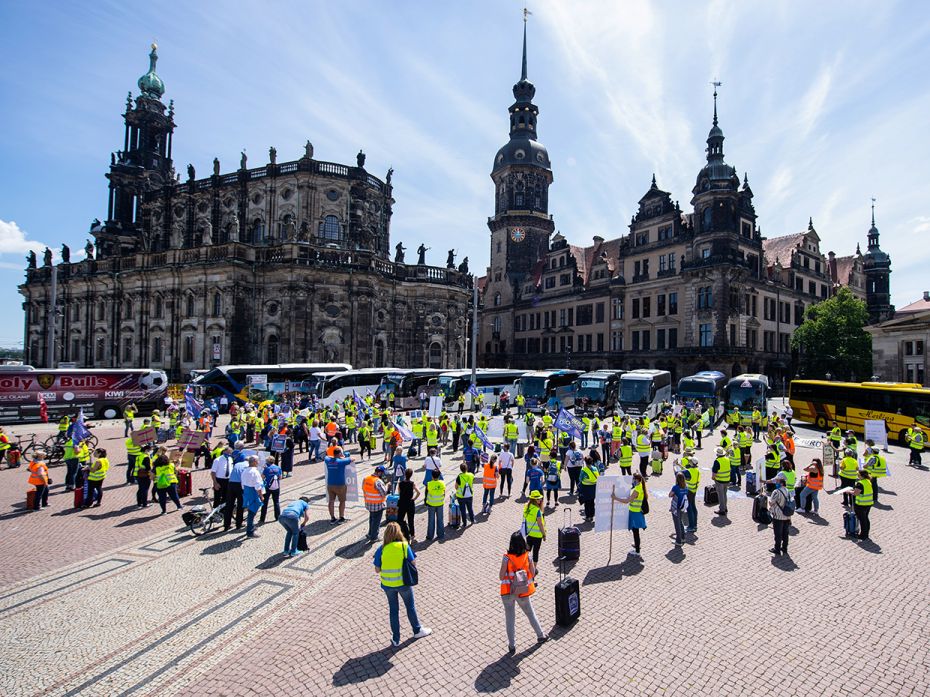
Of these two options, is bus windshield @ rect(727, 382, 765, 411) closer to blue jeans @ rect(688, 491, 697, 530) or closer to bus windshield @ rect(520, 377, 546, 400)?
bus windshield @ rect(520, 377, 546, 400)

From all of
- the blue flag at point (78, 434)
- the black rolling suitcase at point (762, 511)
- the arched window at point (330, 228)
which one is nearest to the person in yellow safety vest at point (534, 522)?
the black rolling suitcase at point (762, 511)

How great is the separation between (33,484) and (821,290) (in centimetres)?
7382

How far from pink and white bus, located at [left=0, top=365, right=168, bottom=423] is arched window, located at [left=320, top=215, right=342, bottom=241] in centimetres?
2418

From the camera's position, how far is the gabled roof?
57.9m

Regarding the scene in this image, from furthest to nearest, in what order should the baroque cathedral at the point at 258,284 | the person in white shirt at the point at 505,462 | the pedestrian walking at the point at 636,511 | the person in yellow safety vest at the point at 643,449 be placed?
the baroque cathedral at the point at 258,284 < the person in yellow safety vest at the point at 643,449 < the person in white shirt at the point at 505,462 < the pedestrian walking at the point at 636,511

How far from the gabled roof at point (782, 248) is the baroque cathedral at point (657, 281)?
0.63 feet

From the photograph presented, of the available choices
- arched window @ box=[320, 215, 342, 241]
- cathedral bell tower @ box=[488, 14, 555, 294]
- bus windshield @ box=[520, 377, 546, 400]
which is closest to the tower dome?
arched window @ box=[320, 215, 342, 241]

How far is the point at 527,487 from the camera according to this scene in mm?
13680

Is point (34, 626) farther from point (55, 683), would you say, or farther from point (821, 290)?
point (821, 290)

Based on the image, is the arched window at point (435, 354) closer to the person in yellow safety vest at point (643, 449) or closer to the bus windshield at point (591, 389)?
the bus windshield at point (591, 389)

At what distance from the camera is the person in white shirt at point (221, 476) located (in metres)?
11.5

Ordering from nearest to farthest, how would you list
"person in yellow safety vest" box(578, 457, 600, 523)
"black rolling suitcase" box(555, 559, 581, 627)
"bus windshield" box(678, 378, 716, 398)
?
"black rolling suitcase" box(555, 559, 581, 627) → "person in yellow safety vest" box(578, 457, 600, 523) → "bus windshield" box(678, 378, 716, 398)

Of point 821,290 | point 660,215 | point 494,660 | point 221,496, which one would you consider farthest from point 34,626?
point 821,290

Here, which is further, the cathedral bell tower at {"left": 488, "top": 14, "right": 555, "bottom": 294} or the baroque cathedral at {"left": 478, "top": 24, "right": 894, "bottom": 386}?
the cathedral bell tower at {"left": 488, "top": 14, "right": 555, "bottom": 294}
